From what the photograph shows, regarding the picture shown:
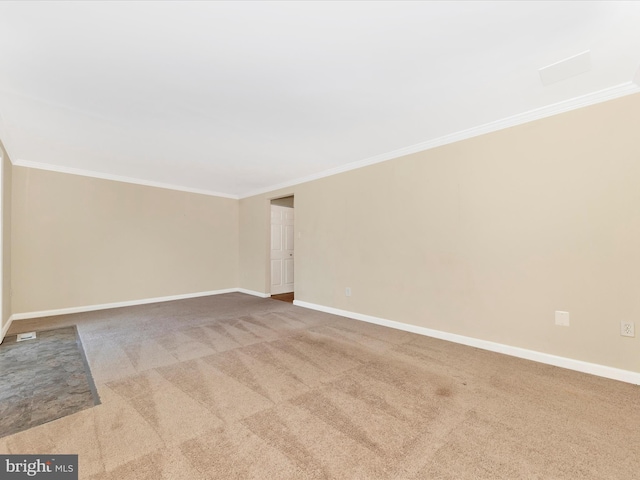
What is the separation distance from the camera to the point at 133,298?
5262 millimetres

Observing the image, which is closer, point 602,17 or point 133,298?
point 602,17

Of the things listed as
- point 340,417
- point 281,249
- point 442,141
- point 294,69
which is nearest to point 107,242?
point 281,249

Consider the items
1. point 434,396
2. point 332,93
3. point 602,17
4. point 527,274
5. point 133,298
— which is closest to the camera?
point 602,17

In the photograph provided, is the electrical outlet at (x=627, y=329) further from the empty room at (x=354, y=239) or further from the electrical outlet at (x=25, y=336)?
the electrical outlet at (x=25, y=336)

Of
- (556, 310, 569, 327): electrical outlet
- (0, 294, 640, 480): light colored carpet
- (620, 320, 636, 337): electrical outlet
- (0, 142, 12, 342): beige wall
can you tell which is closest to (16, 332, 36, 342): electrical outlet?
(0, 142, 12, 342): beige wall

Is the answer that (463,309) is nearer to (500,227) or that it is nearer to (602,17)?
(500,227)

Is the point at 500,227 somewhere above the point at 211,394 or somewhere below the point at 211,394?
above

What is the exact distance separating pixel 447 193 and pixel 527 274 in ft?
3.84

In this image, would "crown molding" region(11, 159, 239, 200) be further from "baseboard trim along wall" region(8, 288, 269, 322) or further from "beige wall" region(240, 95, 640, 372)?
"beige wall" region(240, 95, 640, 372)

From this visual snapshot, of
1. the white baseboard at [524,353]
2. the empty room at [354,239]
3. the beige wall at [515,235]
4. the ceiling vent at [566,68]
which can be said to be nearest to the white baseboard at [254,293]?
the empty room at [354,239]

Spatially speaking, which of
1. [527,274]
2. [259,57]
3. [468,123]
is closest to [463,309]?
[527,274]

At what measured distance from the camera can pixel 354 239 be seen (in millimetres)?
4301

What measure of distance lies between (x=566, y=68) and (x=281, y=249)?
540cm

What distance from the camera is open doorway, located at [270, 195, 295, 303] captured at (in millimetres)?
6352
